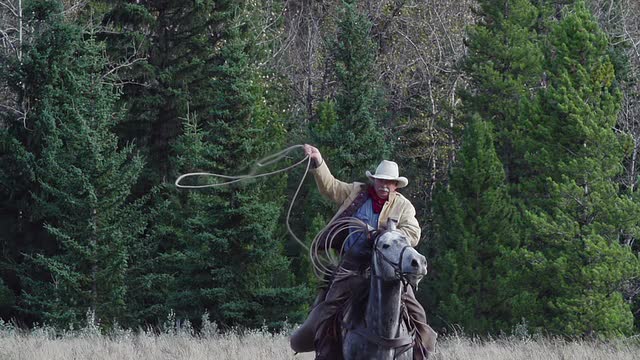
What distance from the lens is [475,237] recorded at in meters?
39.7

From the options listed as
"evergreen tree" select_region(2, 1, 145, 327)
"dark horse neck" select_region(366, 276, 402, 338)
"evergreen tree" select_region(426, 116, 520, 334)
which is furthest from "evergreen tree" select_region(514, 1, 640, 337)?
"dark horse neck" select_region(366, 276, 402, 338)

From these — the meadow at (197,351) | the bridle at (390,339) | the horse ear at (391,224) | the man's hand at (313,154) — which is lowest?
the meadow at (197,351)

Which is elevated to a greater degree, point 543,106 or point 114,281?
point 543,106

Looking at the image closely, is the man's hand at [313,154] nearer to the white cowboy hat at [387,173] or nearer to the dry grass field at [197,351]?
the white cowboy hat at [387,173]

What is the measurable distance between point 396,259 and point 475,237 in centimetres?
3007

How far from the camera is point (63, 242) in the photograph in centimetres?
3672

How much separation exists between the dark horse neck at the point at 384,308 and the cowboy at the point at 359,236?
16.2 inches

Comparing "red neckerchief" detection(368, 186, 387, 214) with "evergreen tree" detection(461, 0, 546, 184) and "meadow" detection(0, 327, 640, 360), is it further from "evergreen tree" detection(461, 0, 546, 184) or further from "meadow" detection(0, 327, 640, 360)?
"evergreen tree" detection(461, 0, 546, 184)

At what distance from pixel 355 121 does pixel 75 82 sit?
30.2 ft

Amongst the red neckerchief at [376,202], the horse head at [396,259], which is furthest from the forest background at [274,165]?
the horse head at [396,259]

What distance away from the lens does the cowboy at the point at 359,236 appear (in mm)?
11148

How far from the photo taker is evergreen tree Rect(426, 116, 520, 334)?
38.6 metres

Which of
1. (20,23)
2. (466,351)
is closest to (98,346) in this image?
(466,351)

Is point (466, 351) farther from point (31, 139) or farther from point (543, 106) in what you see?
point (31, 139)
